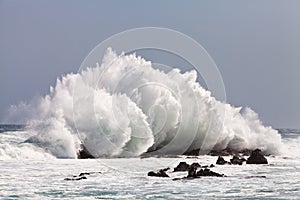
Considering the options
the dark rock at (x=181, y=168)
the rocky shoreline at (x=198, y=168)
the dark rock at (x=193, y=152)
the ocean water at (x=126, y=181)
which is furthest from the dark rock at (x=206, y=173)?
the dark rock at (x=193, y=152)

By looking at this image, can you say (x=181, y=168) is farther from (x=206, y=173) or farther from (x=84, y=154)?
(x=84, y=154)

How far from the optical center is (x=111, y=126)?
3472 cm

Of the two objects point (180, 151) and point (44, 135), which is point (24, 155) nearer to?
point (44, 135)

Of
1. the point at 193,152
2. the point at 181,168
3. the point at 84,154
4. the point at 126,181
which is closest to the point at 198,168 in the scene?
the point at 181,168

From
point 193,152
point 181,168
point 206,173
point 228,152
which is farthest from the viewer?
point 228,152

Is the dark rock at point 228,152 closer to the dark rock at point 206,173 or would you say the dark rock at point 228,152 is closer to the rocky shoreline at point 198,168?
the rocky shoreline at point 198,168

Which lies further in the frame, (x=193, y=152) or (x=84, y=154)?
(x=193, y=152)

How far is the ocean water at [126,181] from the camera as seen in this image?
18344 mm

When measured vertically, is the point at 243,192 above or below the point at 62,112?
below

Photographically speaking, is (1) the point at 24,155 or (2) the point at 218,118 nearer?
(1) the point at 24,155

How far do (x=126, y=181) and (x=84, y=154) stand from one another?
37.4 feet

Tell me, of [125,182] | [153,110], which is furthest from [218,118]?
[125,182]

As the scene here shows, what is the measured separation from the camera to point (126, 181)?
69.9 feet

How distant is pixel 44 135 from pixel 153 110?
7403 mm
